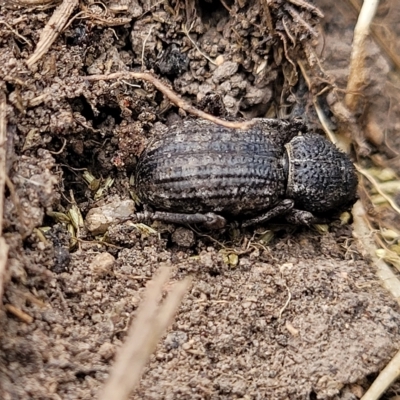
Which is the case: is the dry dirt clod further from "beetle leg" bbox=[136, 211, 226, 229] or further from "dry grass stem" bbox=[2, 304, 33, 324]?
"dry grass stem" bbox=[2, 304, 33, 324]

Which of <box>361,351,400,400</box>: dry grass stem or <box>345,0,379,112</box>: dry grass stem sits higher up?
<box>345,0,379,112</box>: dry grass stem

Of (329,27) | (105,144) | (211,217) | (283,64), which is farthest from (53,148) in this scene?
(329,27)

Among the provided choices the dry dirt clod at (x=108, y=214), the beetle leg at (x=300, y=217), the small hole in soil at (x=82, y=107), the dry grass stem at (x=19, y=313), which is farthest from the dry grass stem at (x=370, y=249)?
the dry grass stem at (x=19, y=313)

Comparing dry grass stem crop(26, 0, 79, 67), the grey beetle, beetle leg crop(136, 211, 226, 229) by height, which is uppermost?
dry grass stem crop(26, 0, 79, 67)

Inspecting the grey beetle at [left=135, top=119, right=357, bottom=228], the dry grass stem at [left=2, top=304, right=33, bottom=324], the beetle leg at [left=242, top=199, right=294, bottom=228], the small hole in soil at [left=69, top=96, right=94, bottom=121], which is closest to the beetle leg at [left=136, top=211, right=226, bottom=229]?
the grey beetle at [left=135, top=119, right=357, bottom=228]

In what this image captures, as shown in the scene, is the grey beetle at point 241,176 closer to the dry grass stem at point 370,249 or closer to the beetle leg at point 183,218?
the beetle leg at point 183,218

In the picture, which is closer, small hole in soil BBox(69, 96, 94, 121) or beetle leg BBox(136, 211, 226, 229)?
small hole in soil BBox(69, 96, 94, 121)

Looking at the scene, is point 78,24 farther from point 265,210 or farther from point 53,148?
point 265,210
